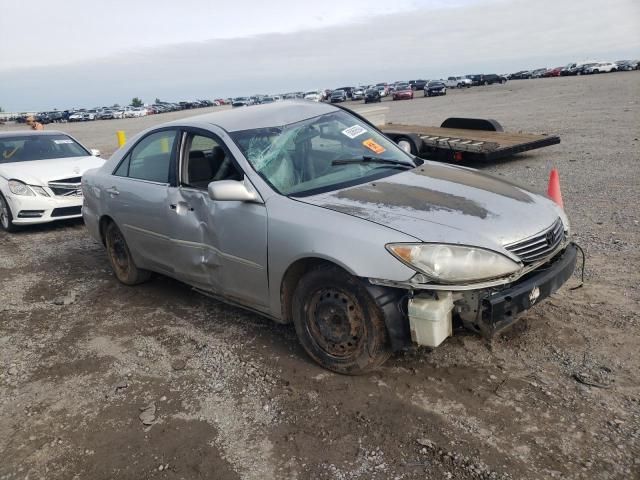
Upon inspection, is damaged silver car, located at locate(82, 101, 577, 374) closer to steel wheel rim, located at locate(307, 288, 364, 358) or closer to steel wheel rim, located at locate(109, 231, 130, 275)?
steel wheel rim, located at locate(307, 288, 364, 358)

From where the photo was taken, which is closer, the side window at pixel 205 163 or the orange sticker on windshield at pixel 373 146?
the side window at pixel 205 163

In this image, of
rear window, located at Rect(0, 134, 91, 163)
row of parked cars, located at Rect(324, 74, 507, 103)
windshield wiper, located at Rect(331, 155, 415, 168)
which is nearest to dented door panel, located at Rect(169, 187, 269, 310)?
windshield wiper, located at Rect(331, 155, 415, 168)

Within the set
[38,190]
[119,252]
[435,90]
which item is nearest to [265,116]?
[119,252]

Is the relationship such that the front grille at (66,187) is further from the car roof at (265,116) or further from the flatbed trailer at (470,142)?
the flatbed trailer at (470,142)

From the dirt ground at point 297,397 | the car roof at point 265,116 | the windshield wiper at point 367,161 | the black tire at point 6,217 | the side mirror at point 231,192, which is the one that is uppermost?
the car roof at point 265,116

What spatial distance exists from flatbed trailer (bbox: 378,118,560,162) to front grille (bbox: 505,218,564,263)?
653 centimetres

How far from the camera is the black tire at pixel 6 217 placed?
27.0 ft

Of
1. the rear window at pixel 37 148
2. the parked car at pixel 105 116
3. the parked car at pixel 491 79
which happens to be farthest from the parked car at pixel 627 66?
the rear window at pixel 37 148

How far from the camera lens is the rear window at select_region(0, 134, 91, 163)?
8945mm

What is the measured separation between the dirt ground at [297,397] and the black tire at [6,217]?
349 cm

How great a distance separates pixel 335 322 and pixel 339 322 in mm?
31

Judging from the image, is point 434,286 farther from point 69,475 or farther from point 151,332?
point 151,332

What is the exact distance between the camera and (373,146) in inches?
175

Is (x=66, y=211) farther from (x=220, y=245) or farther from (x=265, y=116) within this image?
(x=220, y=245)
